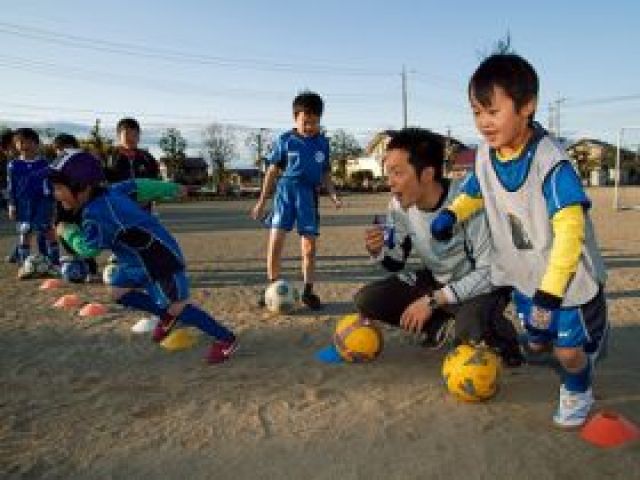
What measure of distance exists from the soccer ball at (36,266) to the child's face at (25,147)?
1.46 m

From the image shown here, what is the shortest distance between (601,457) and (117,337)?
3.86 metres

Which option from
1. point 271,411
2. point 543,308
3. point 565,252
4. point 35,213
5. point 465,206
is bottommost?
point 271,411

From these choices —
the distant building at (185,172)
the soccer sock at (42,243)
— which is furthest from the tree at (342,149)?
the soccer sock at (42,243)

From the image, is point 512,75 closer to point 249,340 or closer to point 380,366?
point 380,366

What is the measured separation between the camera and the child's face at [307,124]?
6.64 m

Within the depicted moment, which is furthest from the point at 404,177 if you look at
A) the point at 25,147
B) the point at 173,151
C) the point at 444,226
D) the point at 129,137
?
the point at 173,151

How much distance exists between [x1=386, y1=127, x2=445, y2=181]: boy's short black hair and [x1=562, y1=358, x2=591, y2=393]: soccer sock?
1607 millimetres

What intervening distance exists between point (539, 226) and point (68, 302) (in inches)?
204

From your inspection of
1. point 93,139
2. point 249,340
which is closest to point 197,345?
point 249,340

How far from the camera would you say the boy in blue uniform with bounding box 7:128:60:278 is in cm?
916

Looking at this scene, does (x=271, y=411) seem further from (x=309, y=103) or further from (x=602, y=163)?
(x=602, y=163)

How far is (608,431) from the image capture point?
3.29m

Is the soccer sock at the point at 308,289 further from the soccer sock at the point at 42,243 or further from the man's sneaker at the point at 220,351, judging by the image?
the soccer sock at the point at 42,243

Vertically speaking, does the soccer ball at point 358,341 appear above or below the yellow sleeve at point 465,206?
below
